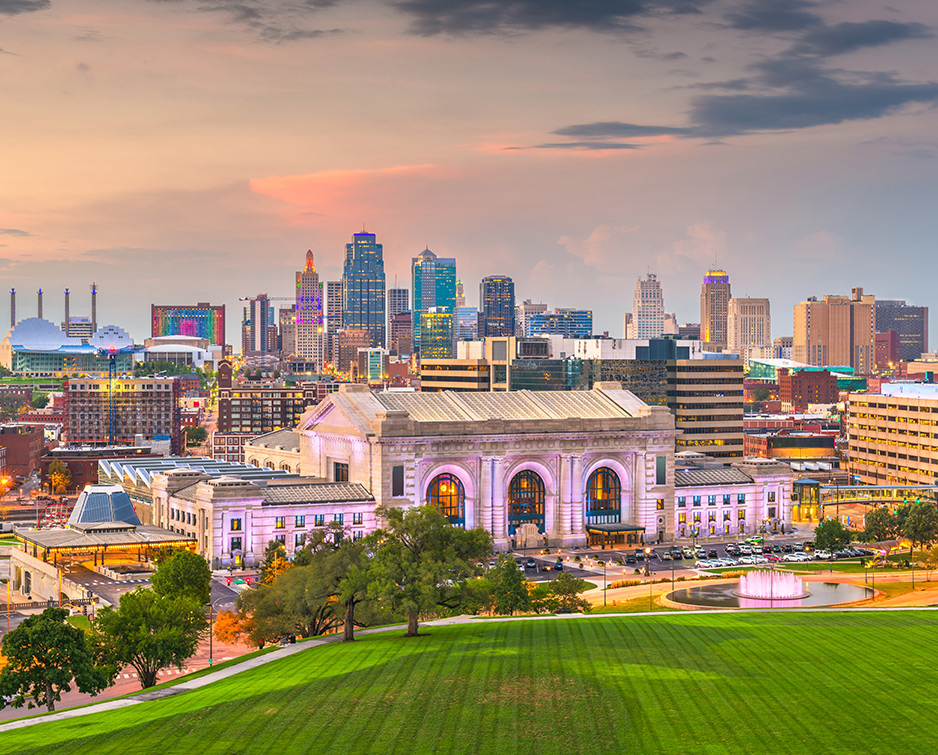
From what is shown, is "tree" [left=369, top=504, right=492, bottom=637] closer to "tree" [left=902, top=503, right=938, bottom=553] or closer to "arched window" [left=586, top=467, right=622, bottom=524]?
"tree" [left=902, top=503, right=938, bottom=553]

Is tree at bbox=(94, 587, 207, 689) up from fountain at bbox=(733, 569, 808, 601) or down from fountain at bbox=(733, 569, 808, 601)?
up

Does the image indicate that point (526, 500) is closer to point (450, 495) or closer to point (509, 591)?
point (450, 495)

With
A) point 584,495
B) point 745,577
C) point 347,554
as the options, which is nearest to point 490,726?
point 347,554

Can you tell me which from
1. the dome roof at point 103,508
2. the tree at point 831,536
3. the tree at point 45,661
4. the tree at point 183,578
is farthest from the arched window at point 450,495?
the tree at point 45,661

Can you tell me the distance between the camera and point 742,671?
84188 millimetres

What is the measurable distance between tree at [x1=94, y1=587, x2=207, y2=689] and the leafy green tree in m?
28.1

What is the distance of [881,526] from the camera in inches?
7215

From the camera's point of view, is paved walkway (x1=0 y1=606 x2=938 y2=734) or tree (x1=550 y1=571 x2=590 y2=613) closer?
paved walkway (x1=0 y1=606 x2=938 y2=734)

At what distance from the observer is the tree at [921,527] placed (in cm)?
17275

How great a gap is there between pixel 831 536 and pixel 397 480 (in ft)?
188

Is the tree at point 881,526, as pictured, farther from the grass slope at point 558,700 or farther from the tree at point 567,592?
the grass slope at point 558,700

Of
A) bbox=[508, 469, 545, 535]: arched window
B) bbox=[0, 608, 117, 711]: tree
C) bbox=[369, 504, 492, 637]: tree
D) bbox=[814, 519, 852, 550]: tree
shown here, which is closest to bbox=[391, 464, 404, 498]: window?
bbox=[508, 469, 545, 535]: arched window

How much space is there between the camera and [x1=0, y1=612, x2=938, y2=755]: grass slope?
2699 inches

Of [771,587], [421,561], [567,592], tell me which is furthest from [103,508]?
[421,561]
